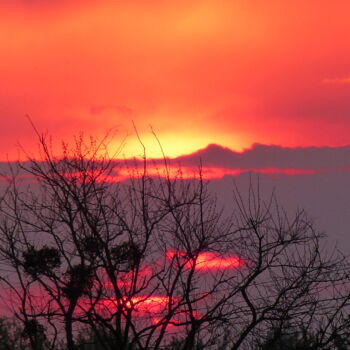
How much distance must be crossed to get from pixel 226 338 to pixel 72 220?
450 cm

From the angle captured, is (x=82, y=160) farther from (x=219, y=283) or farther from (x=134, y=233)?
(x=219, y=283)

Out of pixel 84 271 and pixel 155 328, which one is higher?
pixel 84 271

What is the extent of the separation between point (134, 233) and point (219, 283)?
230 centimetres

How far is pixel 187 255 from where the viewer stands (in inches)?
695

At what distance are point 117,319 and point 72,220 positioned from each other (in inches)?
100.0

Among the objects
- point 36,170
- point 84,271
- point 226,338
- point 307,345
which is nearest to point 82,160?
point 36,170

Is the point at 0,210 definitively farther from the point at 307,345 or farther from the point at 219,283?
the point at 307,345

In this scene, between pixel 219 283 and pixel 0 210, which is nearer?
pixel 219 283

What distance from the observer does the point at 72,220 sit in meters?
18.2

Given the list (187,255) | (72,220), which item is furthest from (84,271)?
(187,255)

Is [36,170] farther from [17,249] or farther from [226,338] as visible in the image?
[226,338]

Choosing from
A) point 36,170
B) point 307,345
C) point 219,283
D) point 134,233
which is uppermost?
point 36,170

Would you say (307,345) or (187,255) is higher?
(187,255)

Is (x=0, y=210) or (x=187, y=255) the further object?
(x=0, y=210)
